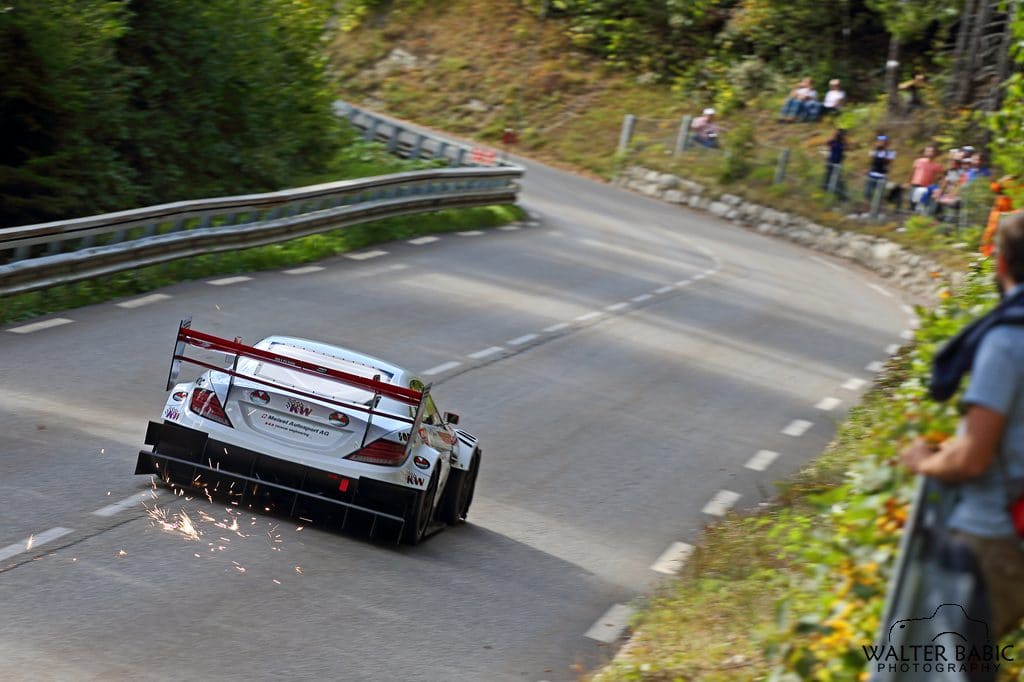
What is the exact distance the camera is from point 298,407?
10.0 meters

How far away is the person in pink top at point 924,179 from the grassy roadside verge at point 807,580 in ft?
86.7

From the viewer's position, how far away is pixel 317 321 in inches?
722

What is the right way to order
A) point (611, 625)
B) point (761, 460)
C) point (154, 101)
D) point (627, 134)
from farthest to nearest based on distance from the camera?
point (627, 134), point (154, 101), point (761, 460), point (611, 625)

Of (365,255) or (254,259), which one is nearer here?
(254,259)

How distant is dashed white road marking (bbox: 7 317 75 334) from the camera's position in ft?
50.3

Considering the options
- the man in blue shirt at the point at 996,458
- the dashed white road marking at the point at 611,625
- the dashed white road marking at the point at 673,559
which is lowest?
the dashed white road marking at the point at 673,559

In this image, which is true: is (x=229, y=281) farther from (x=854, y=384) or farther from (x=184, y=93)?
(x=854, y=384)

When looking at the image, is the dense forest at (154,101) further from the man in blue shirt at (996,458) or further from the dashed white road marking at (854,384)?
the man in blue shirt at (996,458)

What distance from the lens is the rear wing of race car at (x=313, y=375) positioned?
32.5 feet

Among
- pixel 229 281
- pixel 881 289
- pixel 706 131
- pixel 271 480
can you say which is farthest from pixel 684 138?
pixel 271 480

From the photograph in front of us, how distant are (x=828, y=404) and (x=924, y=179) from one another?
798 inches

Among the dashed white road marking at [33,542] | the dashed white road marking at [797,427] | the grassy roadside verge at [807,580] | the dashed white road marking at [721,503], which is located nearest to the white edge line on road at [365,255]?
the dashed white road marking at [797,427]

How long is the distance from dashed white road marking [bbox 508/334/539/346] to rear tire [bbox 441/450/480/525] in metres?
7.50

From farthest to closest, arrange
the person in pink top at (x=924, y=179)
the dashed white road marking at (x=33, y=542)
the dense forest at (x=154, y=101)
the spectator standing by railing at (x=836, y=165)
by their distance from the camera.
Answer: the spectator standing by railing at (x=836, y=165) < the person in pink top at (x=924, y=179) < the dense forest at (x=154, y=101) < the dashed white road marking at (x=33, y=542)
